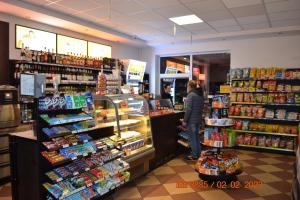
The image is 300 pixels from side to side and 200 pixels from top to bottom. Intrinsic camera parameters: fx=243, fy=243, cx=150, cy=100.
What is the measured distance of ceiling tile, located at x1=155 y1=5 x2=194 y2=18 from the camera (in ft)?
17.9

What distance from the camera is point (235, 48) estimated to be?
807cm

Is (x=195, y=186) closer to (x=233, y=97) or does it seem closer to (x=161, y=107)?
(x=161, y=107)

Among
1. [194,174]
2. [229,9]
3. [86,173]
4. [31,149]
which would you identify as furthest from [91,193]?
[229,9]

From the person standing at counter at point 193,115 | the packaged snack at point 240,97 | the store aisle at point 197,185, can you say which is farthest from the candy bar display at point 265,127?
the person standing at counter at point 193,115

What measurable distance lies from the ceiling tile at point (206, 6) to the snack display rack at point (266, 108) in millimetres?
2387

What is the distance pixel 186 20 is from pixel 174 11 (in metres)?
0.80

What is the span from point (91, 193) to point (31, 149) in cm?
88

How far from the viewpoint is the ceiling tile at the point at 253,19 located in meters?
6.02

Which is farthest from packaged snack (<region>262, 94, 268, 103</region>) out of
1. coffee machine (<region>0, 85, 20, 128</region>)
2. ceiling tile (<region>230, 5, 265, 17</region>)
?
coffee machine (<region>0, 85, 20, 128</region>)

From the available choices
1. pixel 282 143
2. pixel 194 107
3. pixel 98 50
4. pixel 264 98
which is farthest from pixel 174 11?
pixel 282 143

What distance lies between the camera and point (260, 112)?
6.83 m

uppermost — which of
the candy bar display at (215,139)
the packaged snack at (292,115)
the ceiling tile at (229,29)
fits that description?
the ceiling tile at (229,29)

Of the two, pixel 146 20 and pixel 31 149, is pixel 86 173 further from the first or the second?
pixel 146 20
